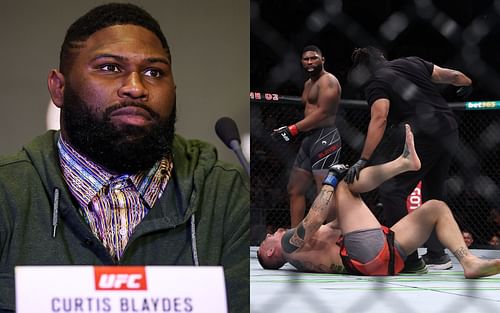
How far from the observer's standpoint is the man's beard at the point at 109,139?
1.80 m

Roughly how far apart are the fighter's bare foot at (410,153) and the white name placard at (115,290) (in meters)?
1.29

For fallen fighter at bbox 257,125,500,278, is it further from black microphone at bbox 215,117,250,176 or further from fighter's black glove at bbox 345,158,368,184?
black microphone at bbox 215,117,250,176

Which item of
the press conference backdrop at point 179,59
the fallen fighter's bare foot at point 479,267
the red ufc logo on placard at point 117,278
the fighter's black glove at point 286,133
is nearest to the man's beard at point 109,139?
the press conference backdrop at point 179,59

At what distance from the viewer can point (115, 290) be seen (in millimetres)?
917

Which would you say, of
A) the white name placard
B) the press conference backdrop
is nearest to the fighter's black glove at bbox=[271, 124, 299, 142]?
the press conference backdrop

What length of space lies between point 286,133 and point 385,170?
0.32 metres

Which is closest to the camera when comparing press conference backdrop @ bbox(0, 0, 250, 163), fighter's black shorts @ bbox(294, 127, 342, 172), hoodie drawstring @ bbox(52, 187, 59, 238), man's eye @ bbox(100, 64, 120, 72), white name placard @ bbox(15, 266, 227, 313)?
white name placard @ bbox(15, 266, 227, 313)

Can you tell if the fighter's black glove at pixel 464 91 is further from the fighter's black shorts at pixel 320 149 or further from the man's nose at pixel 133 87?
the man's nose at pixel 133 87

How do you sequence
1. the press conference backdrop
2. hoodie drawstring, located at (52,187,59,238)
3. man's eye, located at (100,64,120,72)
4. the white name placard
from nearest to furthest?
the white name placard → hoodie drawstring, located at (52,187,59,238) → man's eye, located at (100,64,120,72) → the press conference backdrop

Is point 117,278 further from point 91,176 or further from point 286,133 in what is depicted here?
Answer: point 286,133

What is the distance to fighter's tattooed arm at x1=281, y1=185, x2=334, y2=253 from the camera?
2.09 meters

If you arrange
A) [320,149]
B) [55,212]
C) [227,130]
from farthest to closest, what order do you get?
[320,149] → [227,130] → [55,212]

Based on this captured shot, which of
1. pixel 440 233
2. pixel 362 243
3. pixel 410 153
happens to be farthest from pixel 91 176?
pixel 440 233

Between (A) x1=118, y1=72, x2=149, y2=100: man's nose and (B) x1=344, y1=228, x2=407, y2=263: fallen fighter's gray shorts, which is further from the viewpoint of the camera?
(B) x1=344, y1=228, x2=407, y2=263: fallen fighter's gray shorts
